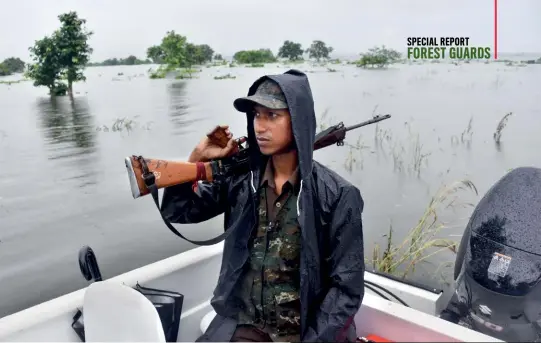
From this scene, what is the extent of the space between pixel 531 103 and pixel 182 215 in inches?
551

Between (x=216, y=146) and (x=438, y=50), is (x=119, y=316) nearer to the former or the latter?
(x=216, y=146)

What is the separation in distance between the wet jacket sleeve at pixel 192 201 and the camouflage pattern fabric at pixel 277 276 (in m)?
0.21

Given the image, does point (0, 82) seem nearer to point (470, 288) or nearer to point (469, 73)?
point (470, 288)

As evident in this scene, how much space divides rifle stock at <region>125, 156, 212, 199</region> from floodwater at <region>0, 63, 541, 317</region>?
6.35ft

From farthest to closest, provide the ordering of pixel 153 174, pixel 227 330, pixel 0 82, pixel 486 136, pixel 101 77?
pixel 101 77, pixel 0 82, pixel 486 136, pixel 227 330, pixel 153 174

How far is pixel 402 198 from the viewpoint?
791 cm

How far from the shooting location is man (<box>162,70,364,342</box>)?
168 centimetres

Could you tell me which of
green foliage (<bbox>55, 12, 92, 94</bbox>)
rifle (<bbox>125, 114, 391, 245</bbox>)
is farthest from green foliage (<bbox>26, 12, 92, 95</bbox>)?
rifle (<bbox>125, 114, 391, 245</bbox>)

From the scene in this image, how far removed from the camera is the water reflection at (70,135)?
899cm

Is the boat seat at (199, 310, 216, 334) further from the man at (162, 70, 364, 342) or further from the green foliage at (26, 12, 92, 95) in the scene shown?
the green foliage at (26, 12, 92, 95)

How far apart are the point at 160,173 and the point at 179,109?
13900 millimetres

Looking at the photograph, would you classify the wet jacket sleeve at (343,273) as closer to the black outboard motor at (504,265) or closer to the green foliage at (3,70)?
the black outboard motor at (504,265)

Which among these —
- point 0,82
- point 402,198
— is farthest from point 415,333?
point 0,82

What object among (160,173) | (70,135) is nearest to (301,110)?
(160,173)
